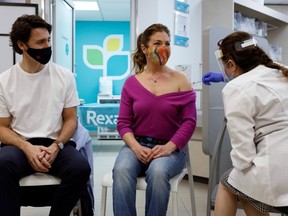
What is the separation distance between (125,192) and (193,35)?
2.10m

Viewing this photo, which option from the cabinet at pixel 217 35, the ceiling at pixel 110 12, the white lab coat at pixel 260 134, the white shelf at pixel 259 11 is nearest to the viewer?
the white lab coat at pixel 260 134

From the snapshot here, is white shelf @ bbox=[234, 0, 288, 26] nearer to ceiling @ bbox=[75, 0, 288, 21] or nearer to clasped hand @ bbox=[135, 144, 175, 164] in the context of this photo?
clasped hand @ bbox=[135, 144, 175, 164]

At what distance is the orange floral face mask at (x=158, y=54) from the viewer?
1.79 meters

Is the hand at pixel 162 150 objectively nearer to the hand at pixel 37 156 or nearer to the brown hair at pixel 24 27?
the hand at pixel 37 156

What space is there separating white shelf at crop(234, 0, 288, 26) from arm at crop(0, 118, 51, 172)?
6.55 feet

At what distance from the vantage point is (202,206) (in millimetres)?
2504

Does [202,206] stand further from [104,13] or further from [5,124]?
[104,13]

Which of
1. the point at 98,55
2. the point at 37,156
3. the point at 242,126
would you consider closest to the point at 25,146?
the point at 37,156

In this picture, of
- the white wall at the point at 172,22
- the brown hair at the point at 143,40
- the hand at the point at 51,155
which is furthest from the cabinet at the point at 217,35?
the hand at the point at 51,155

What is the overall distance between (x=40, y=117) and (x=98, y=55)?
18.4ft

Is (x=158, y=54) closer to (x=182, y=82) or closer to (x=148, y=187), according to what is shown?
(x=182, y=82)

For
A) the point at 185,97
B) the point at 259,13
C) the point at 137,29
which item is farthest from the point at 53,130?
the point at 259,13

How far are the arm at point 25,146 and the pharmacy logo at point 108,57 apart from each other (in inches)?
217

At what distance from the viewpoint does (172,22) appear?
3.10 m
